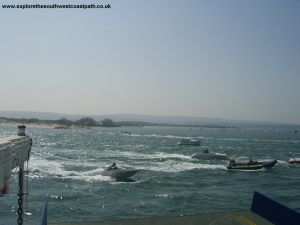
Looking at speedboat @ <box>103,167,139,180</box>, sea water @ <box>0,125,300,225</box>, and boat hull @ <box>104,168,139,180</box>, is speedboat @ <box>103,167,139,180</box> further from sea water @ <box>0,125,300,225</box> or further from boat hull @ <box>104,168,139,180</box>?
sea water @ <box>0,125,300,225</box>

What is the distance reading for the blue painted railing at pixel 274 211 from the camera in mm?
13211

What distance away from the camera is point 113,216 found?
26234 mm

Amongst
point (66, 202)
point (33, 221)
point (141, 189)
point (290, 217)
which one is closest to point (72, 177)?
point (141, 189)

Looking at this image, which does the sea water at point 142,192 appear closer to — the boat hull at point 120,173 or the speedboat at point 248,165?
the boat hull at point 120,173

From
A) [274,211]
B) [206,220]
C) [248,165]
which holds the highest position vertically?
[274,211]

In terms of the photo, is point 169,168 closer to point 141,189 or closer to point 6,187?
point 141,189

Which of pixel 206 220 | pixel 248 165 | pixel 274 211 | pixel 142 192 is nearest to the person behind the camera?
→ pixel 274 211

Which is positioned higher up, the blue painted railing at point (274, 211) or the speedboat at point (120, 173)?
the blue painted railing at point (274, 211)

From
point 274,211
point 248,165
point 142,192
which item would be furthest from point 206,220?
point 248,165

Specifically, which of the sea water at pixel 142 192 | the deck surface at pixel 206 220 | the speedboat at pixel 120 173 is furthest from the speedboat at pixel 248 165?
the deck surface at pixel 206 220

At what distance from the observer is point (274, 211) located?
1450cm

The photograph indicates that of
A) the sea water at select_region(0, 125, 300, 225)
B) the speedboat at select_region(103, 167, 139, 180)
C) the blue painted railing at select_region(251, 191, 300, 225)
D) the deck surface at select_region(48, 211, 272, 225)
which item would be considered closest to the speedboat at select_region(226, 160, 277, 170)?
the sea water at select_region(0, 125, 300, 225)

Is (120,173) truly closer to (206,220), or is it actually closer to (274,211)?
(206,220)

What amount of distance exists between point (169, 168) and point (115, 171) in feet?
41.8
